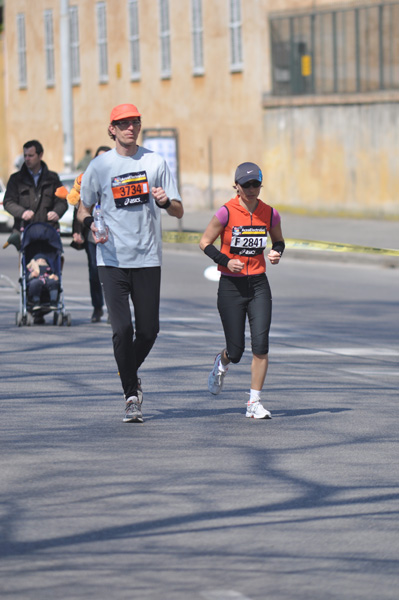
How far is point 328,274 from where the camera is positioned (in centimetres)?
2170

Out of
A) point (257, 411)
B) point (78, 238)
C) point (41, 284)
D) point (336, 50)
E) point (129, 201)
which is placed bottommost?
point (257, 411)

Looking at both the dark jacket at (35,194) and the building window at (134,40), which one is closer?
the dark jacket at (35,194)

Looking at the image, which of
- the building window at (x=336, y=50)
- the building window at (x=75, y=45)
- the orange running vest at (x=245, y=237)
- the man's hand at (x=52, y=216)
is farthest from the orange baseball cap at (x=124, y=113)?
the building window at (x=75, y=45)

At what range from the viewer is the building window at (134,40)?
43550 mm

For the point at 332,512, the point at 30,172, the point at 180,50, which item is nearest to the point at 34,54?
the point at 180,50

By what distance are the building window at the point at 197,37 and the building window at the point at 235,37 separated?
66.3 inches

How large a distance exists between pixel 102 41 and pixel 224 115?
8.62 m

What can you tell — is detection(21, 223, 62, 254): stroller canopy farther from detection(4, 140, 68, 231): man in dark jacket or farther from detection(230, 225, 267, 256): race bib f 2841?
detection(230, 225, 267, 256): race bib f 2841

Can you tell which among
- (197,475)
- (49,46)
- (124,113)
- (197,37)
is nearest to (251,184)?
(124,113)

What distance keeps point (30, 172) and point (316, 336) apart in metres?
3.25

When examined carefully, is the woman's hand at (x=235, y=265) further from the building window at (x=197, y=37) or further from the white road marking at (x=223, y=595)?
the building window at (x=197, y=37)

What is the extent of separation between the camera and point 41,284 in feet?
47.5

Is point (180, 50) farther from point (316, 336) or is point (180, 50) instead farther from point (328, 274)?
point (316, 336)

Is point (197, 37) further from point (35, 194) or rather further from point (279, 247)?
point (279, 247)
